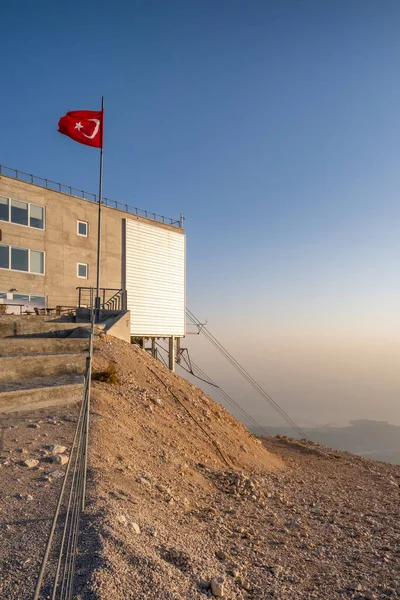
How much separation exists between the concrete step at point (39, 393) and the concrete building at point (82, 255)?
12.4m

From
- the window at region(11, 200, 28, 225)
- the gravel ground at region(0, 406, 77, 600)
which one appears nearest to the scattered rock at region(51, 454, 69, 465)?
the gravel ground at region(0, 406, 77, 600)

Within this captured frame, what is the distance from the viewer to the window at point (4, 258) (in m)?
23.0

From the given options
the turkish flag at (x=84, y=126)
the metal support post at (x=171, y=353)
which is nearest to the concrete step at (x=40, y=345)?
the turkish flag at (x=84, y=126)

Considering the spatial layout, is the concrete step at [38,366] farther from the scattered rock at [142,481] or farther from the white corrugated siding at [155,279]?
the white corrugated siding at [155,279]

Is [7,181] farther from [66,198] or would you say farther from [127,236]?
[127,236]

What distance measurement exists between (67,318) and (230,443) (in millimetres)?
9003

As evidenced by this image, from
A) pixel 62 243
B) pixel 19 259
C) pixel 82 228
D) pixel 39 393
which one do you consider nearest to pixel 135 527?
pixel 39 393

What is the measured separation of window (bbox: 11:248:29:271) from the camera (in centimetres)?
2345

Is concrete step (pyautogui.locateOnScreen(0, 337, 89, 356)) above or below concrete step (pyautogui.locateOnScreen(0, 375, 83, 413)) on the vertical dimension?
above

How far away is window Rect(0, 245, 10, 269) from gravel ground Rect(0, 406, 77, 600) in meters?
15.1

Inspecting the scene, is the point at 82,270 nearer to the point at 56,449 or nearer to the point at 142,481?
the point at 56,449

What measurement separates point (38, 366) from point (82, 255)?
52.2ft

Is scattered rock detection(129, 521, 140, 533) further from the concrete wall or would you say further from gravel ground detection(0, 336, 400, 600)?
the concrete wall

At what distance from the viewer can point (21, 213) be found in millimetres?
23781
